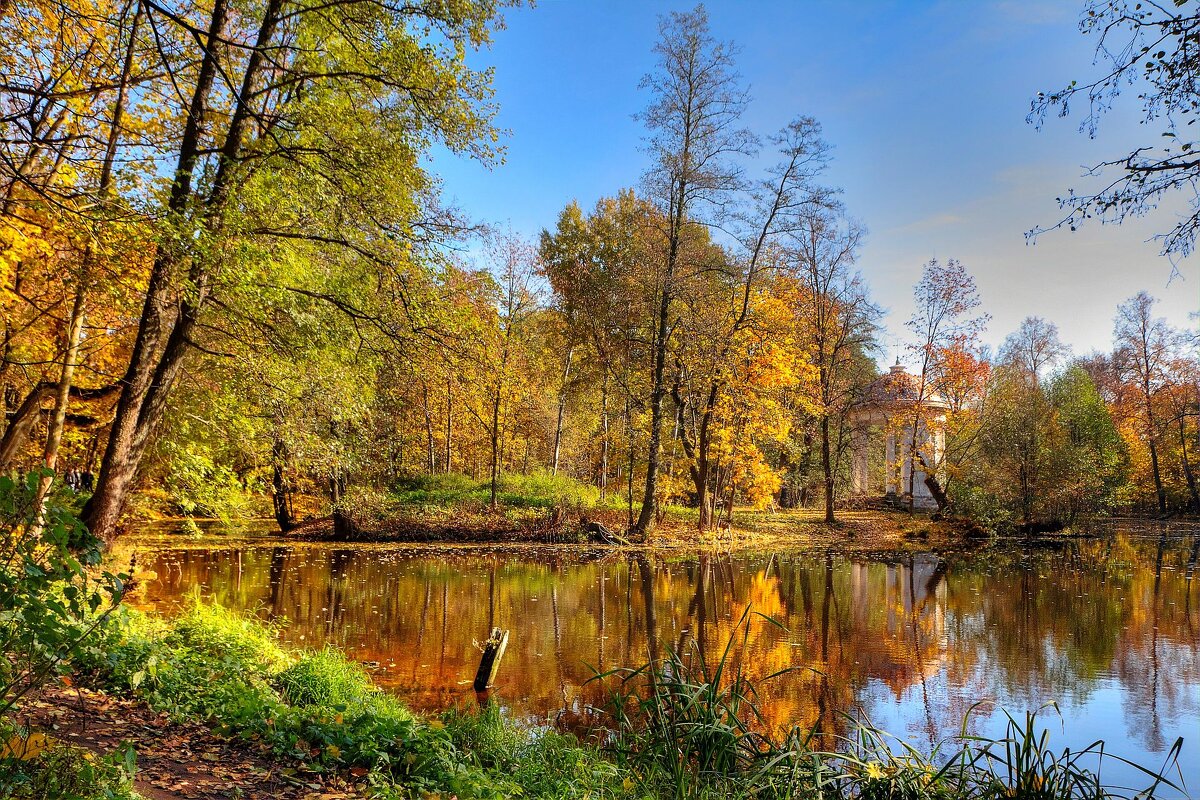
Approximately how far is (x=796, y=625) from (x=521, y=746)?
6.37 metres

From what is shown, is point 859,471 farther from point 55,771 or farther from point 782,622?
point 55,771

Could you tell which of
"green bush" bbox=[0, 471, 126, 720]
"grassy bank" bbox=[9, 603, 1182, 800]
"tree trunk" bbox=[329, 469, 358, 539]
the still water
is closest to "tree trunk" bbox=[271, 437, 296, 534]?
"tree trunk" bbox=[329, 469, 358, 539]

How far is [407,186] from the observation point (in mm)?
9719

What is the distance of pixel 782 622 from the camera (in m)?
10.8

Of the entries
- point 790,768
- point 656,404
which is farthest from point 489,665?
point 656,404

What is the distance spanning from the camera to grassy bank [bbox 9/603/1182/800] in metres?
3.92

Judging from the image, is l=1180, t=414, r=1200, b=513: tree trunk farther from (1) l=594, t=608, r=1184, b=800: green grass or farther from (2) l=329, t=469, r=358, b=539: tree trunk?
(1) l=594, t=608, r=1184, b=800: green grass

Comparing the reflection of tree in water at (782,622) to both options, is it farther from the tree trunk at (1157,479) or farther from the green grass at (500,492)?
the tree trunk at (1157,479)

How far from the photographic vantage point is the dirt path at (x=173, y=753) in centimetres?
375

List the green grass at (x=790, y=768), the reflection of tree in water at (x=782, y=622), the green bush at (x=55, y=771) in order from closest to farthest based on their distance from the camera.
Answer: the green bush at (x=55, y=771) < the green grass at (x=790, y=768) < the reflection of tree in water at (x=782, y=622)

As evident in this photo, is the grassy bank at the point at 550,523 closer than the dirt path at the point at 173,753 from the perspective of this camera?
No

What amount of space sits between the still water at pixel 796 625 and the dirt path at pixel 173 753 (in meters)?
2.67

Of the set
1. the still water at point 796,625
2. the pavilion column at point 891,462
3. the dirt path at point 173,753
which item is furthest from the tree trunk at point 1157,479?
the dirt path at point 173,753

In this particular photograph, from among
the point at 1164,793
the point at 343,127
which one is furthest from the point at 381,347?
the point at 1164,793
